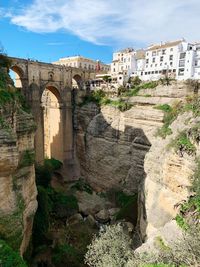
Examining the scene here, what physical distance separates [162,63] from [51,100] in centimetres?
1660

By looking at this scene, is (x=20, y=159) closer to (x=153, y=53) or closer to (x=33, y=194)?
(x=33, y=194)

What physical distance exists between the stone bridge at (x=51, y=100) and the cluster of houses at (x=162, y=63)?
6.96 m

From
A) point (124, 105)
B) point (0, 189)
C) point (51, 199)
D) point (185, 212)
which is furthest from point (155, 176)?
point (124, 105)

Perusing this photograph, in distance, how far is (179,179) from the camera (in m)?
10.7

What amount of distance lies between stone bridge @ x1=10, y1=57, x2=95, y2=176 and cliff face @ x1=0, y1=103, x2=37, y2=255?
1347cm

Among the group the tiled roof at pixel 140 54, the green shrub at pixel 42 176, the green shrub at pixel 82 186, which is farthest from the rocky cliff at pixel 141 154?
the tiled roof at pixel 140 54

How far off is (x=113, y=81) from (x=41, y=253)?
26.2 meters

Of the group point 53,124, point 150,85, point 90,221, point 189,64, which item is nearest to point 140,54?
point 189,64

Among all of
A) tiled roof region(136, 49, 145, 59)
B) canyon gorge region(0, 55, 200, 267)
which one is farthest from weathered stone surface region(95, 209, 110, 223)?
tiled roof region(136, 49, 145, 59)

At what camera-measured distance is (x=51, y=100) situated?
30.4 meters

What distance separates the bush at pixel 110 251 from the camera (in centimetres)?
945

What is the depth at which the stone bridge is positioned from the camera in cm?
2467

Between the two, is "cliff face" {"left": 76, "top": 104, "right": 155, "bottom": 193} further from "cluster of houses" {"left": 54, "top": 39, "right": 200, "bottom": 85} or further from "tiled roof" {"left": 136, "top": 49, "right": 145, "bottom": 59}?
"tiled roof" {"left": 136, "top": 49, "right": 145, "bottom": 59}

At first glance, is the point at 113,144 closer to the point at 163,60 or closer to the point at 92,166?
the point at 92,166
